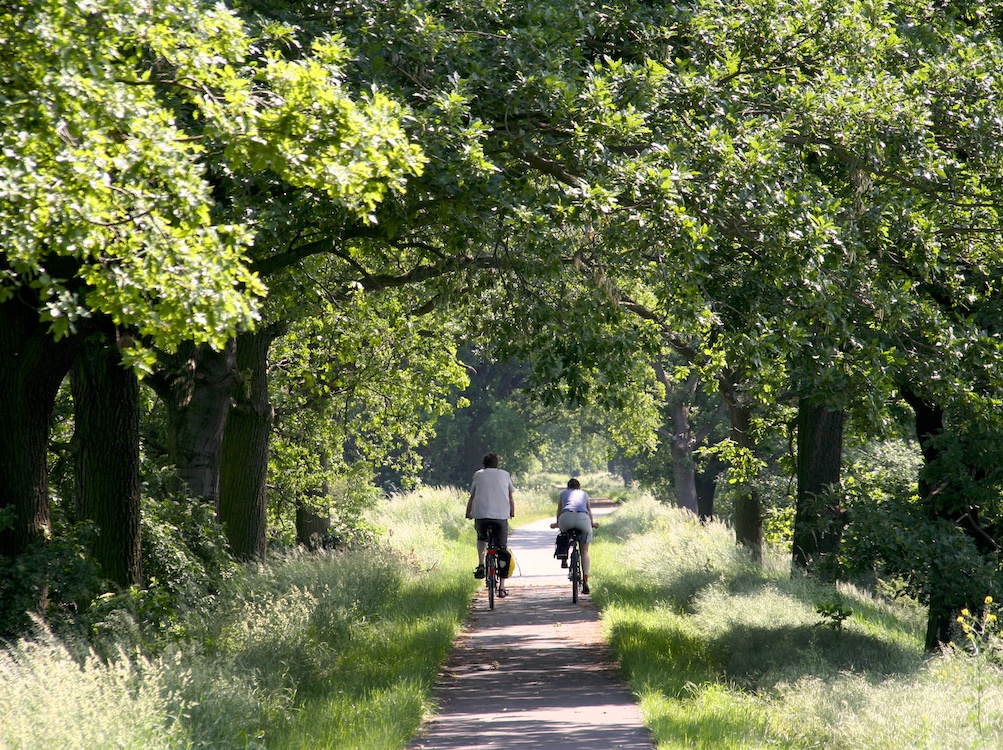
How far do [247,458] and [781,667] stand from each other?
27.9 ft

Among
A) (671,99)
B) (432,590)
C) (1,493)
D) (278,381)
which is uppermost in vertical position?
(671,99)

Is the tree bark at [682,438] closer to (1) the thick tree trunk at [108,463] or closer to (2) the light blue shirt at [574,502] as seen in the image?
(2) the light blue shirt at [574,502]

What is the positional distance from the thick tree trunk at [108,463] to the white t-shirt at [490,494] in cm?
611

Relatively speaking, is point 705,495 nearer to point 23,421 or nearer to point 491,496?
point 491,496

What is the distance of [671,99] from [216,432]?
735 cm

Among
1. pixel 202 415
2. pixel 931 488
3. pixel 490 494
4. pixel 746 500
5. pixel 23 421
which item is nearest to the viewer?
pixel 23 421

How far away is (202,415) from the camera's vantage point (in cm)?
1431

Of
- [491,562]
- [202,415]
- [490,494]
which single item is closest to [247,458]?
[202,415]

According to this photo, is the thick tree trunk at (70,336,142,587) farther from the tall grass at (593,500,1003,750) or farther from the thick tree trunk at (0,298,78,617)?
the tall grass at (593,500,1003,750)

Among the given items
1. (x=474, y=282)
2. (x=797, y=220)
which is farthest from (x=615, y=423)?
(x=797, y=220)

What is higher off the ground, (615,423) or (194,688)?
(615,423)

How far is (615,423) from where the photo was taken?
26469mm

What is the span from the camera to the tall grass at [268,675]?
6219 mm

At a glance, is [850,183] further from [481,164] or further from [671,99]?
[481,164]
